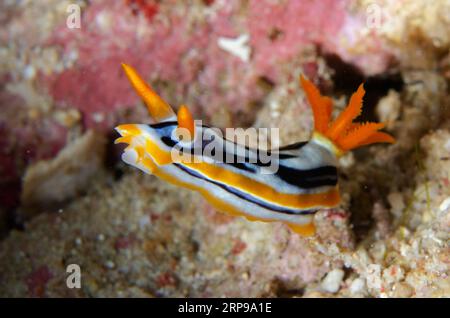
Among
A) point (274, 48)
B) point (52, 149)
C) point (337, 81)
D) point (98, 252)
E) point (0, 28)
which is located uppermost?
point (0, 28)

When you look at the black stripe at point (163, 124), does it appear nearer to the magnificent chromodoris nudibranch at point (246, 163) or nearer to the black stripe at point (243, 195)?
the magnificent chromodoris nudibranch at point (246, 163)

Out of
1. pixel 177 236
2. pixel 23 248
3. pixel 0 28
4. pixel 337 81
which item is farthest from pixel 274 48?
pixel 23 248

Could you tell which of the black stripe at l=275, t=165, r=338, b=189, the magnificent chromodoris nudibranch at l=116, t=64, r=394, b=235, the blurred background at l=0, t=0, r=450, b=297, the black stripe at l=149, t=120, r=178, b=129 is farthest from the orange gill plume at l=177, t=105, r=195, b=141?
the blurred background at l=0, t=0, r=450, b=297

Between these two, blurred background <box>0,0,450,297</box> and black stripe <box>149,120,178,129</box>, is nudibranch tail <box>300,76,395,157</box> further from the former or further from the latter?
black stripe <box>149,120,178,129</box>

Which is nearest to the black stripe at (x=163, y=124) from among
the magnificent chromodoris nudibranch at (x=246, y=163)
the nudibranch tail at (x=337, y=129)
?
the magnificent chromodoris nudibranch at (x=246, y=163)

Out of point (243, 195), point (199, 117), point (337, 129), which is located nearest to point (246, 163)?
point (243, 195)

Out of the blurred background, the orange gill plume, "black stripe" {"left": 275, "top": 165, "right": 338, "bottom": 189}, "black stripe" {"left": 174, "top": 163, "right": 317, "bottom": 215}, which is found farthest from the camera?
the blurred background
